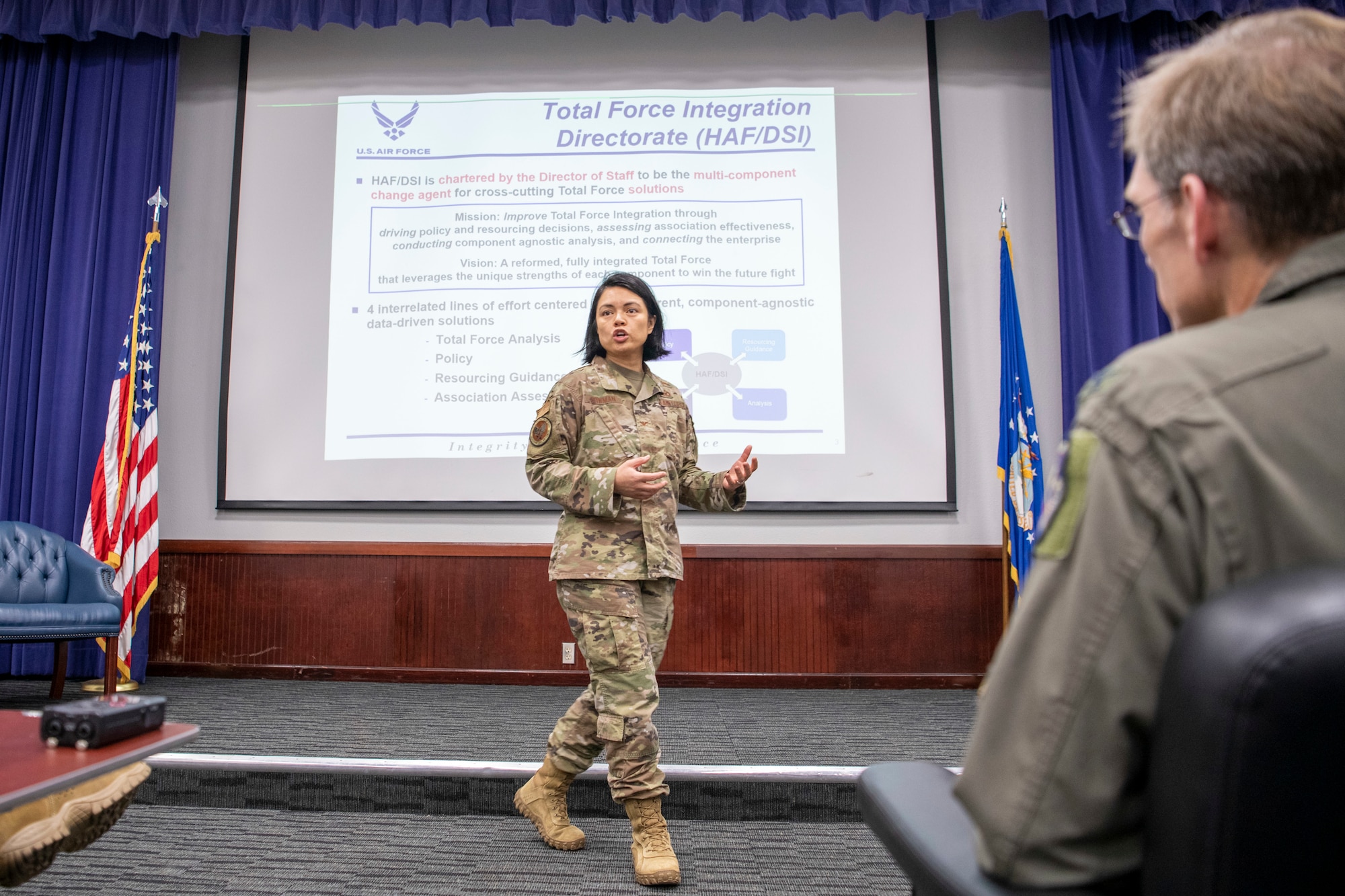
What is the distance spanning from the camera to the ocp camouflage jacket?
1.86m

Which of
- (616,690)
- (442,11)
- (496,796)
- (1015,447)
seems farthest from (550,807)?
(442,11)

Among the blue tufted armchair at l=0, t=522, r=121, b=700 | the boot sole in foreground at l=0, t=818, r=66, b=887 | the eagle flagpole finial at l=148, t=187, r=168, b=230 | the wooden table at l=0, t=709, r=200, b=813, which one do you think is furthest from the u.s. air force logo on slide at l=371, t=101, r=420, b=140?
the boot sole in foreground at l=0, t=818, r=66, b=887

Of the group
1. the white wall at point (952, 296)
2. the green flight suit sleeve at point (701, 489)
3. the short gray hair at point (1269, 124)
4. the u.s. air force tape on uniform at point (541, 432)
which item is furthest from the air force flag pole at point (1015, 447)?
the short gray hair at point (1269, 124)

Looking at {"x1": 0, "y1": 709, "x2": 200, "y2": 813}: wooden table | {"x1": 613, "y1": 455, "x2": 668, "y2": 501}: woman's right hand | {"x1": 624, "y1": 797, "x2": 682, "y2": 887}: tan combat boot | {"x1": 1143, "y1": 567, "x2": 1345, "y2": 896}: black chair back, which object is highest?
{"x1": 613, "y1": 455, "x2": 668, "y2": 501}: woman's right hand

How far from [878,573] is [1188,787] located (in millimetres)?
3394

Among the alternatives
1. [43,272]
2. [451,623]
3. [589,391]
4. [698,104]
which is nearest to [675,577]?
[589,391]

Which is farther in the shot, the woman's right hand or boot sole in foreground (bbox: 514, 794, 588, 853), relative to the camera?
boot sole in foreground (bbox: 514, 794, 588, 853)

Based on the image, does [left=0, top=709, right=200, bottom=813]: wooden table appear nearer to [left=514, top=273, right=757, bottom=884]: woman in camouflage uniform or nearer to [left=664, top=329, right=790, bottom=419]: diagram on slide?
[left=514, top=273, right=757, bottom=884]: woman in camouflage uniform

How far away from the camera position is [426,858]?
73.4 inches

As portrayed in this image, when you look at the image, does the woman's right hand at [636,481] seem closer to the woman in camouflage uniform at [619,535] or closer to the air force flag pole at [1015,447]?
the woman in camouflage uniform at [619,535]

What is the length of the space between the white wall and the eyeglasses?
→ 3.04 meters

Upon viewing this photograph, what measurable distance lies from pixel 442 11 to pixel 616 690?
3434 mm

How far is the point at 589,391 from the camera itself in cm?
202

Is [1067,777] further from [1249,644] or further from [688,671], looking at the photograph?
[688,671]
